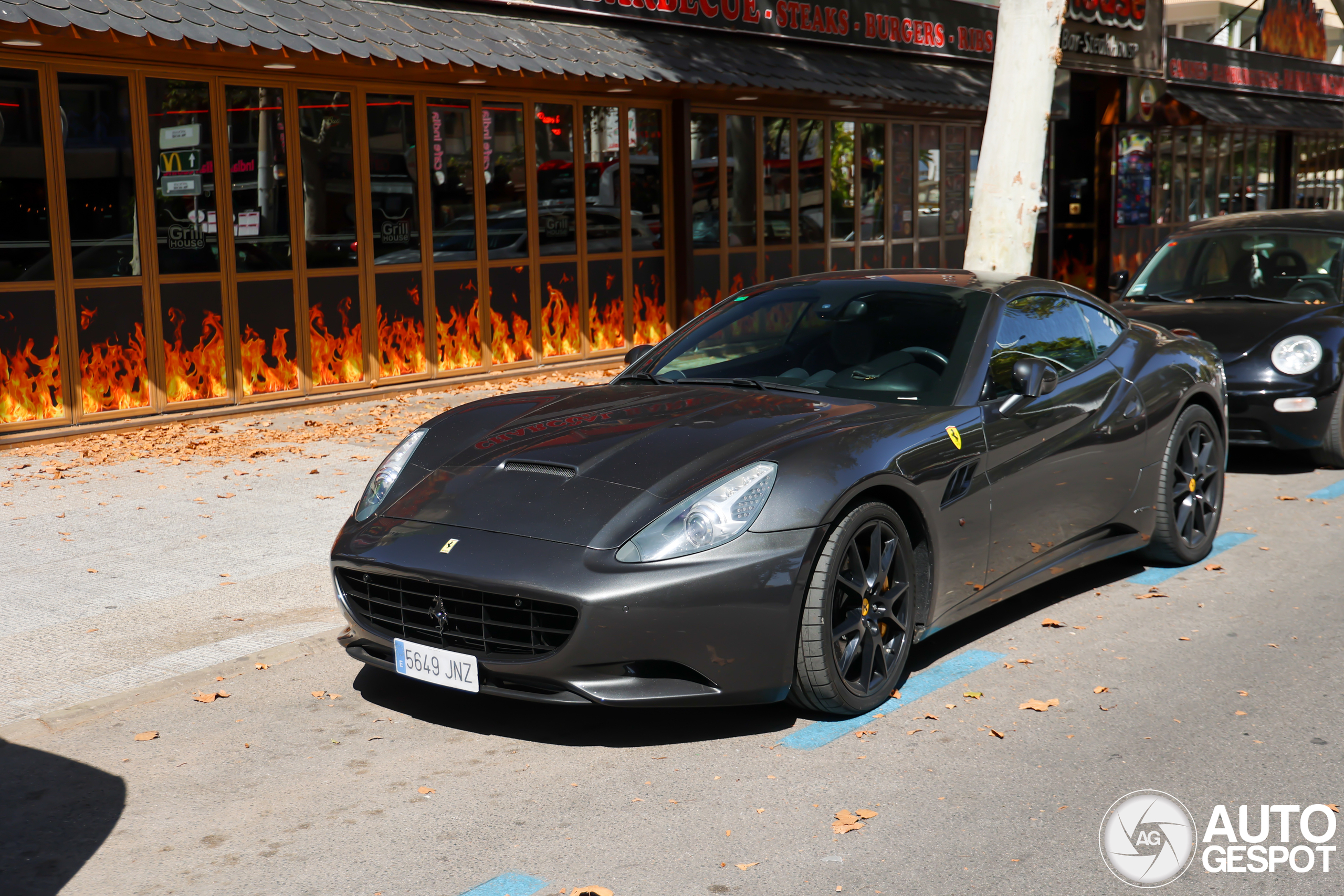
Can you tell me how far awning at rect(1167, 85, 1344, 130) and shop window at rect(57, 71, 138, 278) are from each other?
1847cm

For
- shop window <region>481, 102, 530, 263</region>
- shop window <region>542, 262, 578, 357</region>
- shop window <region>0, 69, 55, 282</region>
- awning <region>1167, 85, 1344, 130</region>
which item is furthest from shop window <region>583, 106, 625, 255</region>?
awning <region>1167, 85, 1344, 130</region>

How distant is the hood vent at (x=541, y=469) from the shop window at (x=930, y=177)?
50.1 ft

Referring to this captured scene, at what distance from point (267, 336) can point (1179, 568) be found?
7.71 meters

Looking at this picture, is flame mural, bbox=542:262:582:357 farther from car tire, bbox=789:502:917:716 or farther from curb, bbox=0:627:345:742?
car tire, bbox=789:502:917:716

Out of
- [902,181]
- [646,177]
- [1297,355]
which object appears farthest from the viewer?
[902,181]

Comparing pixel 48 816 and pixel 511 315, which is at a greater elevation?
pixel 511 315

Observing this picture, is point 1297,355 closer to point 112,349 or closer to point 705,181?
point 705,181

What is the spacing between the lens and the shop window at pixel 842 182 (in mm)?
17125

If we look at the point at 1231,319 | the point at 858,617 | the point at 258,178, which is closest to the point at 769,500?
the point at 858,617

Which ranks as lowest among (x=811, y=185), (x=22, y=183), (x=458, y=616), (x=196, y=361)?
(x=458, y=616)

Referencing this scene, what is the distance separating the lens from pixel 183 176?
10594 mm

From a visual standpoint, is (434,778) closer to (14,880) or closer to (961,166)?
(14,880)

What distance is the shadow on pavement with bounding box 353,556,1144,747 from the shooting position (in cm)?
443

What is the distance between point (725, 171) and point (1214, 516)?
953 centimetres
